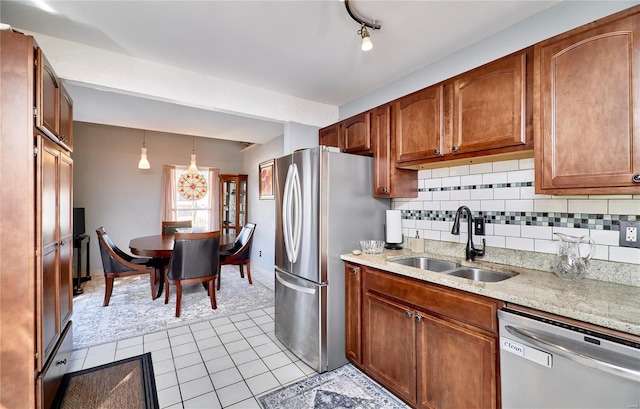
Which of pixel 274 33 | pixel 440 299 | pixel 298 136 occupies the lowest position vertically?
pixel 440 299

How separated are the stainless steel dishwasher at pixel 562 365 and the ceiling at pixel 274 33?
1836mm

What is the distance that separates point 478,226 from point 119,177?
5.80 m

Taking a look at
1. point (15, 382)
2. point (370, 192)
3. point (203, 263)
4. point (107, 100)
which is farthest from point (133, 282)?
point (370, 192)

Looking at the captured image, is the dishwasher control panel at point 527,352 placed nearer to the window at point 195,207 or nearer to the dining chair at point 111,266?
the dining chair at point 111,266

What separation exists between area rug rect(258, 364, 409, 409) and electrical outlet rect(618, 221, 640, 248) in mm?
1563

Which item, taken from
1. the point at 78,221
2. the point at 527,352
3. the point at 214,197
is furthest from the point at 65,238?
the point at 214,197

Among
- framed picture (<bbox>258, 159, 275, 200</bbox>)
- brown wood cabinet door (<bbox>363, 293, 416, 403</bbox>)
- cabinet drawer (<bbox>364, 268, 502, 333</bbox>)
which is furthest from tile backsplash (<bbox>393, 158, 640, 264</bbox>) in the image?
framed picture (<bbox>258, 159, 275, 200</bbox>)

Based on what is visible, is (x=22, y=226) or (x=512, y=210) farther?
(x=512, y=210)

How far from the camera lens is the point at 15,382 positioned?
1435mm

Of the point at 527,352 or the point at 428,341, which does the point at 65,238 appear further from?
the point at 527,352

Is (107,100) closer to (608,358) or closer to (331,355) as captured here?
(331,355)

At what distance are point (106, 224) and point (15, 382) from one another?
429 cm

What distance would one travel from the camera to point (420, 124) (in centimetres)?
214

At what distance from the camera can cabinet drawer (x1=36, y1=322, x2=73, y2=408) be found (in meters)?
1.51
